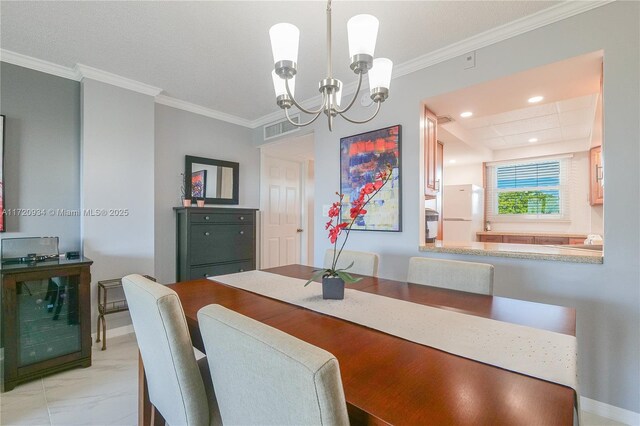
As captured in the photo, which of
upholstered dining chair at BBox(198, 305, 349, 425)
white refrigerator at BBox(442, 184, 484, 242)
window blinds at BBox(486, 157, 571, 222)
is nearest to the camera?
upholstered dining chair at BBox(198, 305, 349, 425)

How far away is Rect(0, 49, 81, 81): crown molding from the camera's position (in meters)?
2.35

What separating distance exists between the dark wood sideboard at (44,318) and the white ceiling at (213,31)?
168cm

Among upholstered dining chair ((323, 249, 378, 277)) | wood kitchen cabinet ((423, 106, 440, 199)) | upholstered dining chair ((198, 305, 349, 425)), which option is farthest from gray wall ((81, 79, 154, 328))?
wood kitchen cabinet ((423, 106, 440, 199))

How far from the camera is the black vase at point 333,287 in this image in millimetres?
1400

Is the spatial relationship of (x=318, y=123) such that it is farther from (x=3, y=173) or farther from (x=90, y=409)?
(x=90, y=409)

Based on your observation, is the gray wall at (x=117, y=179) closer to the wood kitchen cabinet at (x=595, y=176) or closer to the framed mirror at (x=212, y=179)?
the framed mirror at (x=212, y=179)

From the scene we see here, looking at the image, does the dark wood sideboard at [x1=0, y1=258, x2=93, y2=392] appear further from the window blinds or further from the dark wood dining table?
the window blinds

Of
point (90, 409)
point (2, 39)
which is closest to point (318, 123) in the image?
point (2, 39)

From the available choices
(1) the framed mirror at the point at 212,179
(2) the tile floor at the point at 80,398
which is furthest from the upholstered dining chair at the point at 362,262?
(1) the framed mirror at the point at 212,179

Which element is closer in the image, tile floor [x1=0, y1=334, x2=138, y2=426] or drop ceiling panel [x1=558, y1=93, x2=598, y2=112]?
tile floor [x1=0, y1=334, x2=138, y2=426]

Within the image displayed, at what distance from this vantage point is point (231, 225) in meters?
3.43

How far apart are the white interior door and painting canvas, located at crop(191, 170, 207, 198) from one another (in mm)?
868

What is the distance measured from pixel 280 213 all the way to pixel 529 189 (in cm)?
437

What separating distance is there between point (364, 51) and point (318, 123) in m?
2.03
